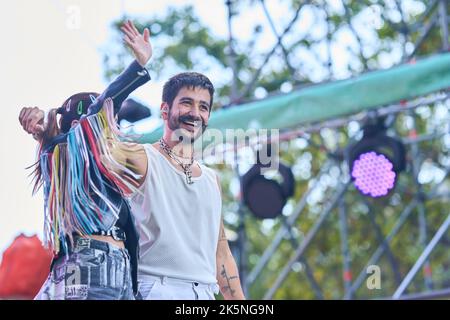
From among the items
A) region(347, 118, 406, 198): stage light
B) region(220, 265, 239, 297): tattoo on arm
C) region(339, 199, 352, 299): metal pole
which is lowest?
region(339, 199, 352, 299): metal pole

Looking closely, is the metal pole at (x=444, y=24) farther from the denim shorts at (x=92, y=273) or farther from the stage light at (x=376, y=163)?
the denim shorts at (x=92, y=273)

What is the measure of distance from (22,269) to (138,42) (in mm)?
757

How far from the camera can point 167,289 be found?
8.51 ft

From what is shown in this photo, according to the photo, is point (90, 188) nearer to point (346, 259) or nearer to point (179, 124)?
point (179, 124)

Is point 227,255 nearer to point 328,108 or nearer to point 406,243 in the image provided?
point 328,108

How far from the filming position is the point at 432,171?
712 centimetres

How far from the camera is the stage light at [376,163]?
4.24m

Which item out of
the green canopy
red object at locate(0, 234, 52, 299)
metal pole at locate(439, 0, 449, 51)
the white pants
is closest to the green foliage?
metal pole at locate(439, 0, 449, 51)

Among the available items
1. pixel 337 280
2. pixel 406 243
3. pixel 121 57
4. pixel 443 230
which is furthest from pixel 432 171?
pixel 121 57

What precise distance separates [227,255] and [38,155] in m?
0.57

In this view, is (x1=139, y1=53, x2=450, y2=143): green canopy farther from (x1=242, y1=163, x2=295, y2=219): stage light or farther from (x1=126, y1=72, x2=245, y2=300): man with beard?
(x1=126, y1=72, x2=245, y2=300): man with beard

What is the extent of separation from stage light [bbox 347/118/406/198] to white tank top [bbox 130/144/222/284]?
5.50ft

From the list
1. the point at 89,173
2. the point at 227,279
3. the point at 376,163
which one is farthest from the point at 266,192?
the point at 89,173

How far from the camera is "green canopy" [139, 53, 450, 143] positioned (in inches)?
154
